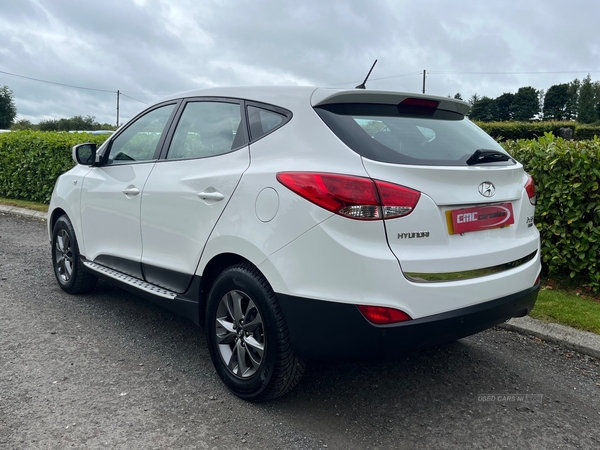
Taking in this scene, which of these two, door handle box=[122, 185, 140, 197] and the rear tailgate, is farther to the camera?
door handle box=[122, 185, 140, 197]

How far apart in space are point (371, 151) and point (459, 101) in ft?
3.30

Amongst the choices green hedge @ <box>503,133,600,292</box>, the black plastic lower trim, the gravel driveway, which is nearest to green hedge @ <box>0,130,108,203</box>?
the gravel driveway

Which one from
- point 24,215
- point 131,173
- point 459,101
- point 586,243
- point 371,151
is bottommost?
point 24,215

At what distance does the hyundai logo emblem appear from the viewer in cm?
278

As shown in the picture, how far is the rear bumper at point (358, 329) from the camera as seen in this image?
8.27 ft

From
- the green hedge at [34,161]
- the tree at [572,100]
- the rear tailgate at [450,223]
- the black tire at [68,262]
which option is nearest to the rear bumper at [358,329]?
the rear tailgate at [450,223]

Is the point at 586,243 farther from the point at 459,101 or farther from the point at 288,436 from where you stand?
the point at 288,436

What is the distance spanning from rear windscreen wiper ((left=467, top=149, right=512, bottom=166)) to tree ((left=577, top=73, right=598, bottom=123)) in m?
111

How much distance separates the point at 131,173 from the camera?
13.2ft

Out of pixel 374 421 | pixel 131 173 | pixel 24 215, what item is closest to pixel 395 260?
pixel 374 421

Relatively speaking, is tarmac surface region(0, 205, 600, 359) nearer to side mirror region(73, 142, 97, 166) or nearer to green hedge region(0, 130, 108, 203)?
side mirror region(73, 142, 97, 166)

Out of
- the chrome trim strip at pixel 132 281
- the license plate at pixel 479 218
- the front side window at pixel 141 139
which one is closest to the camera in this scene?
the license plate at pixel 479 218

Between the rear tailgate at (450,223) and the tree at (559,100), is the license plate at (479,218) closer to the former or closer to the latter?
the rear tailgate at (450,223)

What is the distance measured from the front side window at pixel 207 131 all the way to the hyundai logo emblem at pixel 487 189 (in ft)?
4.45
